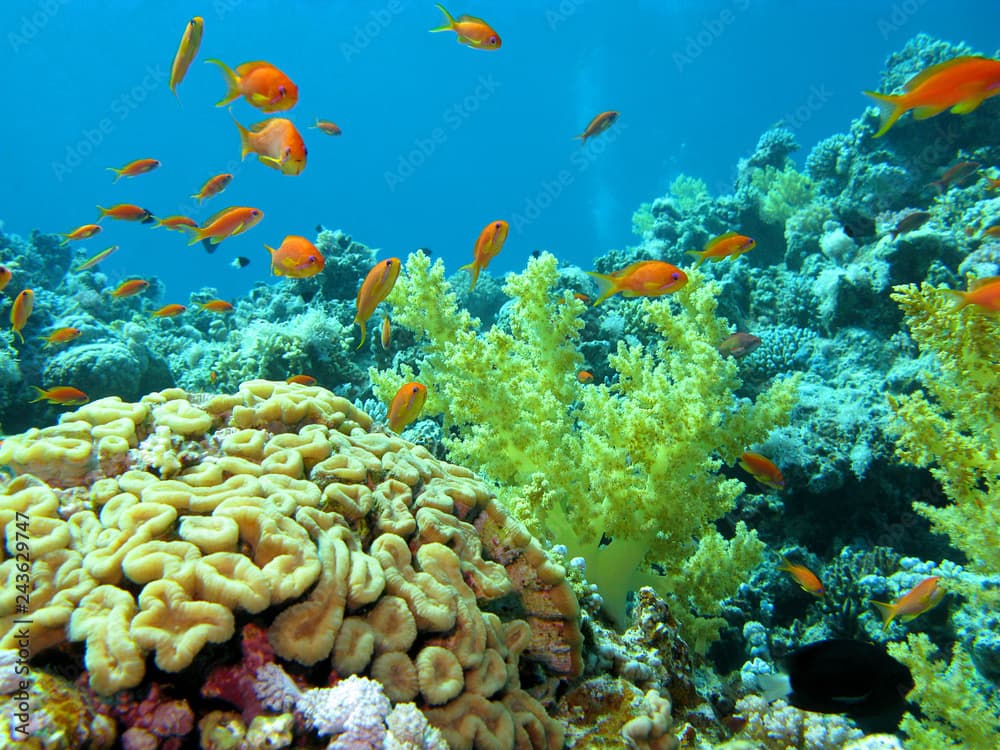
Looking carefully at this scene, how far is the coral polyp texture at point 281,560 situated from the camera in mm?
1743

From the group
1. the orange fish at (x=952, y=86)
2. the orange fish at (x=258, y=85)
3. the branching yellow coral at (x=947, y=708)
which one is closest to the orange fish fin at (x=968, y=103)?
the orange fish at (x=952, y=86)

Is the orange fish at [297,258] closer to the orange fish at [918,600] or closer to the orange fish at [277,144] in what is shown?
the orange fish at [277,144]

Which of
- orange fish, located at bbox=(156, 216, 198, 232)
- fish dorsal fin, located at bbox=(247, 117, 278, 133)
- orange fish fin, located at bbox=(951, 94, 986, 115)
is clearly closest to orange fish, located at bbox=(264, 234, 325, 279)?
fish dorsal fin, located at bbox=(247, 117, 278, 133)

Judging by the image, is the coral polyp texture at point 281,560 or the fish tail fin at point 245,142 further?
the fish tail fin at point 245,142

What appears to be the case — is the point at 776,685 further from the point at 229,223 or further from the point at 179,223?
the point at 179,223

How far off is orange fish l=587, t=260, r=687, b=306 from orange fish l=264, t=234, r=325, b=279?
7.36 ft

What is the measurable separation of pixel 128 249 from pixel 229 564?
4970 inches

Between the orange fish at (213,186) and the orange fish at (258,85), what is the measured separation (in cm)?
201

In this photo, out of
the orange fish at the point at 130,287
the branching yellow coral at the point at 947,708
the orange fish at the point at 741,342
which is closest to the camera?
the branching yellow coral at the point at 947,708

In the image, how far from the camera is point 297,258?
444cm

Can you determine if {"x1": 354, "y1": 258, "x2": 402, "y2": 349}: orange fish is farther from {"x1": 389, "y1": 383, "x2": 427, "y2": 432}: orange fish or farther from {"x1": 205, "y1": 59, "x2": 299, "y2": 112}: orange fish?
{"x1": 205, "y1": 59, "x2": 299, "y2": 112}: orange fish

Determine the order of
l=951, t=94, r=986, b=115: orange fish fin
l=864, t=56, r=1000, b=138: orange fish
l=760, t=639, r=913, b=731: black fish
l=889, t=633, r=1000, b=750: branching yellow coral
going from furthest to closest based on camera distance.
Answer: l=951, t=94, r=986, b=115: orange fish fin → l=864, t=56, r=1000, b=138: orange fish → l=889, t=633, r=1000, b=750: branching yellow coral → l=760, t=639, r=913, b=731: black fish

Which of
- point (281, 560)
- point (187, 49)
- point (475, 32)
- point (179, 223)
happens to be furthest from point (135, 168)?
point (281, 560)

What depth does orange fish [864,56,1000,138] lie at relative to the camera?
360 cm
